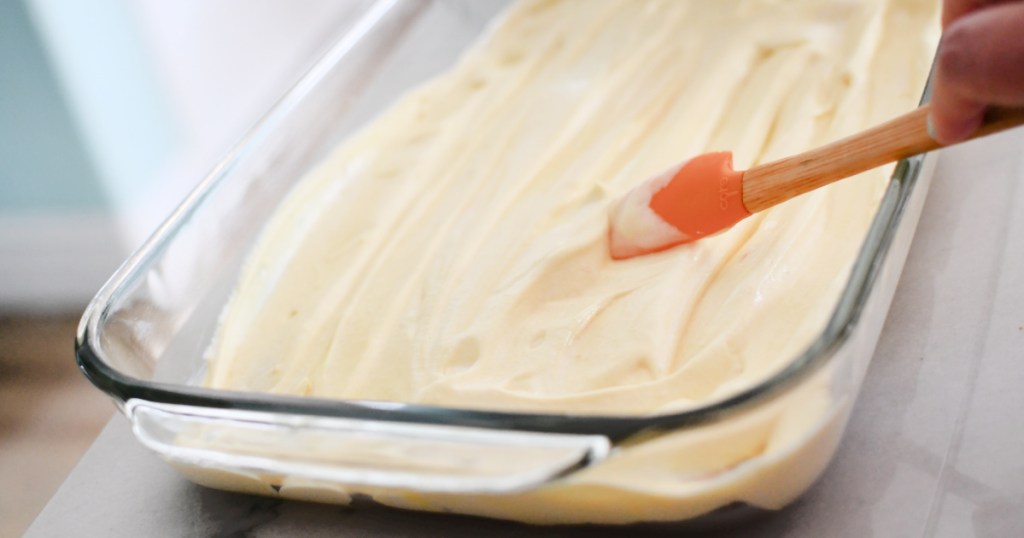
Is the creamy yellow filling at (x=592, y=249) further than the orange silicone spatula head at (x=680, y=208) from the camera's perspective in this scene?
No

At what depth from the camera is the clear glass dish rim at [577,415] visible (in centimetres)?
53

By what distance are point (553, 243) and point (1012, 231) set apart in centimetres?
41

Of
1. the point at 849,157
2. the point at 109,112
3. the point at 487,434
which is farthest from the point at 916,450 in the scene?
the point at 109,112

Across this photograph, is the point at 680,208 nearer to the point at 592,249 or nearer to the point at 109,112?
the point at 592,249

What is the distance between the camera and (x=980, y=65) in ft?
1.71

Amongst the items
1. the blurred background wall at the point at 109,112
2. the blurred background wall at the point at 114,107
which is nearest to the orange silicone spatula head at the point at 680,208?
the blurred background wall at the point at 109,112

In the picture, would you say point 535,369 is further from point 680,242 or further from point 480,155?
point 480,155

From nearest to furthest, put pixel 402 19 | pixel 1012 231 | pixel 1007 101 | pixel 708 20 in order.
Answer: pixel 1007 101
pixel 1012 231
pixel 708 20
pixel 402 19

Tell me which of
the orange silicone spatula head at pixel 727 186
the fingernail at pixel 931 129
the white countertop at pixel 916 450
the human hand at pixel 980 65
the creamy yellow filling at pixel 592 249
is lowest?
the white countertop at pixel 916 450

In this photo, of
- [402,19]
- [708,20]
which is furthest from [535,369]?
[402,19]

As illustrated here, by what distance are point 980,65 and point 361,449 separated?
43 centimetres

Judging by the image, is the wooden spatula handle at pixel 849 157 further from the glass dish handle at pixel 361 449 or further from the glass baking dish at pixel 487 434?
the glass dish handle at pixel 361 449

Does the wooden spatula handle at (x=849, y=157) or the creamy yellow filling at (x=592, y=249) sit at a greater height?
the wooden spatula handle at (x=849, y=157)

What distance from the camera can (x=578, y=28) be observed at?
125cm
